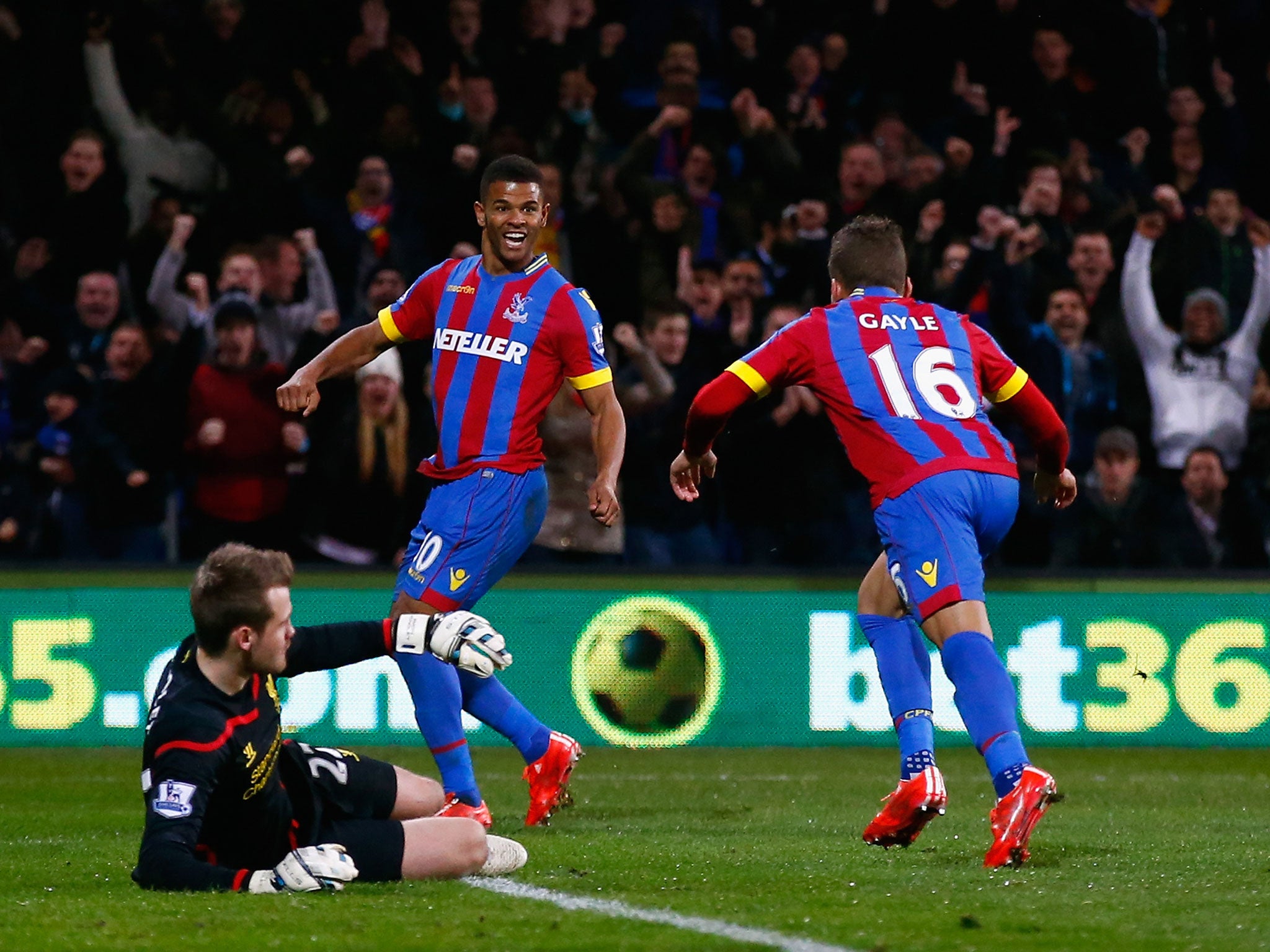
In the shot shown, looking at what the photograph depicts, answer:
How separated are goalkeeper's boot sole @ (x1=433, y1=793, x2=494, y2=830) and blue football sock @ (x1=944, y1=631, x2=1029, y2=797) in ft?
5.96

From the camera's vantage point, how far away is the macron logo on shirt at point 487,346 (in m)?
6.99

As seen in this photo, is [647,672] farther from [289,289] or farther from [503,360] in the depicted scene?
[503,360]

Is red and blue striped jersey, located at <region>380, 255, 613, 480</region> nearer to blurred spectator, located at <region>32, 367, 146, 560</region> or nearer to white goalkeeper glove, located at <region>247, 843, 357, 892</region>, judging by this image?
white goalkeeper glove, located at <region>247, 843, 357, 892</region>

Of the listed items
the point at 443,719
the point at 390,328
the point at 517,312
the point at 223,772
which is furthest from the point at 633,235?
the point at 223,772

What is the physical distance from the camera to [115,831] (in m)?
6.85

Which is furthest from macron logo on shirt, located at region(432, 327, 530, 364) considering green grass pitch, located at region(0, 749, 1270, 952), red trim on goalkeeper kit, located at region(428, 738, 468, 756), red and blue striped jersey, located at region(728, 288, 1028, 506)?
green grass pitch, located at region(0, 749, 1270, 952)

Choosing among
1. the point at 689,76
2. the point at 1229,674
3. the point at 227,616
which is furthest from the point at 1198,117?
the point at 227,616

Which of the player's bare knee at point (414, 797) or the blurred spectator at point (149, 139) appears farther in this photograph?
the blurred spectator at point (149, 139)

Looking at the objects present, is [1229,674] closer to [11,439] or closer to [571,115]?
[571,115]

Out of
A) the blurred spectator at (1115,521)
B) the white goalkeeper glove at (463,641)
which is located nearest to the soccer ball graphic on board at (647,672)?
the blurred spectator at (1115,521)

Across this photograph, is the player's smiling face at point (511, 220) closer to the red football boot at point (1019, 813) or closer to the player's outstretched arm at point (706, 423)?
the player's outstretched arm at point (706, 423)

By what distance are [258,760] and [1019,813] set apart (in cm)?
212

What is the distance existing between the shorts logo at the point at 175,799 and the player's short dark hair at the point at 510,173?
2948 mm

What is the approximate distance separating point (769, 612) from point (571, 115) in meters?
3.88
